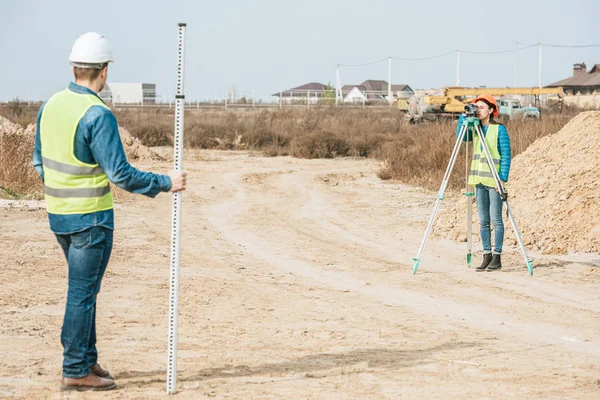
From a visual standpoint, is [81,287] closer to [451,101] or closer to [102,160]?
[102,160]

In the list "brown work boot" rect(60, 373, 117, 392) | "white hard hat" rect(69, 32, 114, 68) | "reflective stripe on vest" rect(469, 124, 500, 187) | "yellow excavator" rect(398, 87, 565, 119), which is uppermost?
"yellow excavator" rect(398, 87, 565, 119)

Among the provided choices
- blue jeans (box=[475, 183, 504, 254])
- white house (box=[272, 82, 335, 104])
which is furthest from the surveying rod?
white house (box=[272, 82, 335, 104])

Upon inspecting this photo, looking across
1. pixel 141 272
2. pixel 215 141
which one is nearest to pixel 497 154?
pixel 141 272

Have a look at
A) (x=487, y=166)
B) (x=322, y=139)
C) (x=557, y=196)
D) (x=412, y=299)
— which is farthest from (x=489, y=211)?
(x=322, y=139)

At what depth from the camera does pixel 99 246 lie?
16.9 feet

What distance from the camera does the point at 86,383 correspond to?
211 inches

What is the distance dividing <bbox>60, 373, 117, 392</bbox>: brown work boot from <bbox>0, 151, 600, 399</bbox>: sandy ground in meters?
0.06

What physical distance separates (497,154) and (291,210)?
7299 millimetres

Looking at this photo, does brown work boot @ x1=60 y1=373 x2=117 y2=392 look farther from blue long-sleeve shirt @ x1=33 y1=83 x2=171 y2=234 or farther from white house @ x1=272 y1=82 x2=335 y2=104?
white house @ x1=272 y1=82 x2=335 y2=104

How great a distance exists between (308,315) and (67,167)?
3512 millimetres

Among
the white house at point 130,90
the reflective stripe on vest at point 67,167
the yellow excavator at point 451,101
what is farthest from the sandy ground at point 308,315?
the white house at point 130,90

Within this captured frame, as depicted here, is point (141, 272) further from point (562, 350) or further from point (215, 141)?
point (215, 141)

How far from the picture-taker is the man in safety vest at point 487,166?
→ 393 inches

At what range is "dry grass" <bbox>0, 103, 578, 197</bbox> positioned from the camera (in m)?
18.9
